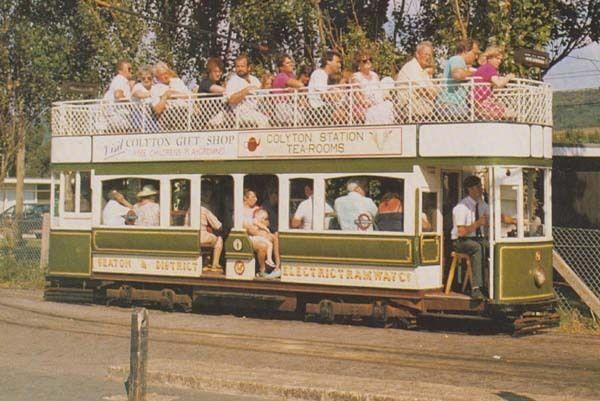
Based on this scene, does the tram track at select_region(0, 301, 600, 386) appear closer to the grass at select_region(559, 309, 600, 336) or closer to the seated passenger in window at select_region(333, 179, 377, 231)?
the seated passenger in window at select_region(333, 179, 377, 231)

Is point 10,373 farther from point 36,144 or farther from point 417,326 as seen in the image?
point 36,144

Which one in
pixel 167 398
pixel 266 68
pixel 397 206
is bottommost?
pixel 167 398

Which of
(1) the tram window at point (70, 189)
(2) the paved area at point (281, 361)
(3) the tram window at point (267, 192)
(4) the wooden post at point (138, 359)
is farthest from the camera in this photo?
(1) the tram window at point (70, 189)

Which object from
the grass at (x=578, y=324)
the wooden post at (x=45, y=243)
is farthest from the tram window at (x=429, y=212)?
the wooden post at (x=45, y=243)

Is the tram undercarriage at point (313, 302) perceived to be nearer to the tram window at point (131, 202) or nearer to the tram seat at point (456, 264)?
the tram seat at point (456, 264)

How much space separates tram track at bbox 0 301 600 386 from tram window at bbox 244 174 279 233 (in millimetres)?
2688

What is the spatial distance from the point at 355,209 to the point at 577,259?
409cm

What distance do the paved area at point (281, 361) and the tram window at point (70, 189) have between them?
7.36 ft

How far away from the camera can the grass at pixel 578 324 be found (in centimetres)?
1647

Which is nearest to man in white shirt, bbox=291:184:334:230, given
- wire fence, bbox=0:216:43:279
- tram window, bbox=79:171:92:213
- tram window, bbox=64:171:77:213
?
tram window, bbox=79:171:92:213

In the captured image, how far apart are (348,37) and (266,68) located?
7.91ft

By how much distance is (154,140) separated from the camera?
64.8 ft

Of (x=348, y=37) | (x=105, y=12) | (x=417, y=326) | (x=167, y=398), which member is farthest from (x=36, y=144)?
(x=167, y=398)

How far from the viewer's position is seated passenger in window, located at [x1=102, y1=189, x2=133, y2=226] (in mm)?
20281
